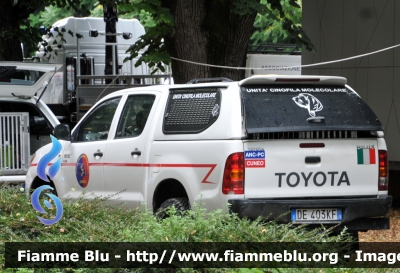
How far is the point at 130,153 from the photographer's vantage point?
8.57m

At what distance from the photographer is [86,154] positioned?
9320 millimetres

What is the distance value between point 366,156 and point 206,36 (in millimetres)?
5094

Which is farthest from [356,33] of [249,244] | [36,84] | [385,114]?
[249,244]

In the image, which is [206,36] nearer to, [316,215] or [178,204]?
[178,204]

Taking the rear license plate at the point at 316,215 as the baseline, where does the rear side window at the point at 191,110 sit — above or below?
above

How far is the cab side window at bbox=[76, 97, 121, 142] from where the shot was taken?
925 centimetres

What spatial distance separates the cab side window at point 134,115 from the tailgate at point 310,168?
5.64ft

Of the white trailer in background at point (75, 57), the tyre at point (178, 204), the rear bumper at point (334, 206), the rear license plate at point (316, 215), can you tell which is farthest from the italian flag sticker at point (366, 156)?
the white trailer in background at point (75, 57)

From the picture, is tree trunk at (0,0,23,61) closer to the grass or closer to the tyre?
the grass

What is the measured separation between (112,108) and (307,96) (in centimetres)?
252

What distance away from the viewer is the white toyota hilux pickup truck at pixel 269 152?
23.9 feet

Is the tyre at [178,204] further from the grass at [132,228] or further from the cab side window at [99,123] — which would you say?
the cab side window at [99,123]

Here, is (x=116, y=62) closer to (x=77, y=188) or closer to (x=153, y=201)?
(x=77, y=188)

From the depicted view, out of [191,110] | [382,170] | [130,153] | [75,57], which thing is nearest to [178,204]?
[191,110]
